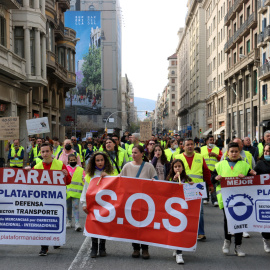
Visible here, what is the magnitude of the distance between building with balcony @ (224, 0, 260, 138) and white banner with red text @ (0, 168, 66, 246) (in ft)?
103

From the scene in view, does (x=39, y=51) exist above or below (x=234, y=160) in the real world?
above

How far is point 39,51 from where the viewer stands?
2820cm

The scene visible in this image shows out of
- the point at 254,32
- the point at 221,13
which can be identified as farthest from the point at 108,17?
the point at 254,32

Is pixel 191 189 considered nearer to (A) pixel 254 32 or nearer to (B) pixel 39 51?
(B) pixel 39 51

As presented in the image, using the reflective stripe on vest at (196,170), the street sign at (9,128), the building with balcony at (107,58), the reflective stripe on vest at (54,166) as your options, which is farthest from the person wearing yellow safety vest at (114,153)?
the building with balcony at (107,58)

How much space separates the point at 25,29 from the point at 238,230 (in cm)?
2314

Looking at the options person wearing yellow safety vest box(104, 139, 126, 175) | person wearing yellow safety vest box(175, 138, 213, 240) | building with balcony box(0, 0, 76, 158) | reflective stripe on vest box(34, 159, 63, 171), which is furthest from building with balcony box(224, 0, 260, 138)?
reflective stripe on vest box(34, 159, 63, 171)

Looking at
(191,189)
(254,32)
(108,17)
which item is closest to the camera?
(191,189)

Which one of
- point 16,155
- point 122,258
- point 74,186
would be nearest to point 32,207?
point 122,258

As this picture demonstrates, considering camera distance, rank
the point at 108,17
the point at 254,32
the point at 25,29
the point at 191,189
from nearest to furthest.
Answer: the point at 191,189
the point at 25,29
the point at 254,32
the point at 108,17

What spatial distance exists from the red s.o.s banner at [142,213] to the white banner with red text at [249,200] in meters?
0.53

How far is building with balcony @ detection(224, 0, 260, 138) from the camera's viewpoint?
39.1 metres

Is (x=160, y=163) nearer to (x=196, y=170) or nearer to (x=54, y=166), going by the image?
(x=196, y=170)

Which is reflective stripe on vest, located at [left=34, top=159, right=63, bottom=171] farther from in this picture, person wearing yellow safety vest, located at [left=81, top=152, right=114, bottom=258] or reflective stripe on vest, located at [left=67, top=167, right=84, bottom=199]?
reflective stripe on vest, located at [left=67, top=167, right=84, bottom=199]
